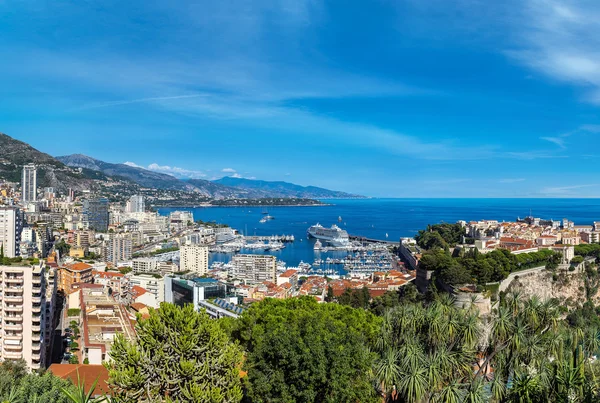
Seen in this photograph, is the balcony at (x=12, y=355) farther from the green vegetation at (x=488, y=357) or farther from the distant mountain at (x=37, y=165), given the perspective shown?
the distant mountain at (x=37, y=165)

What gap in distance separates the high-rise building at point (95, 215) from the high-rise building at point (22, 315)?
40.6 metres

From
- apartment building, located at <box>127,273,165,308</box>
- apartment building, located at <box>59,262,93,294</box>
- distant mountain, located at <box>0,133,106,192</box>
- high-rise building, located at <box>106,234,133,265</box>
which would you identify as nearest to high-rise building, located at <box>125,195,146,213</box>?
distant mountain, located at <box>0,133,106,192</box>

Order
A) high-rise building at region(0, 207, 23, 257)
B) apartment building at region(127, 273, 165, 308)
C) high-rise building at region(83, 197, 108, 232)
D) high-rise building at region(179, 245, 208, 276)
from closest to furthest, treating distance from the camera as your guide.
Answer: apartment building at region(127, 273, 165, 308), high-rise building at region(0, 207, 23, 257), high-rise building at region(179, 245, 208, 276), high-rise building at region(83, 197, 108, 232)

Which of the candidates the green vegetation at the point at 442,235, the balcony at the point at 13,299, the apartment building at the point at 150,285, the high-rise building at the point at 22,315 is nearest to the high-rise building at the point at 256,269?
the apartment building at the point at 150,285

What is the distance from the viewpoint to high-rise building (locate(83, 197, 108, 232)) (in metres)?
50.4

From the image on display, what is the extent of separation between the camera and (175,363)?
5762 millimetres

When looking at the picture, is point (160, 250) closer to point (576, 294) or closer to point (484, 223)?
point (484, 223)

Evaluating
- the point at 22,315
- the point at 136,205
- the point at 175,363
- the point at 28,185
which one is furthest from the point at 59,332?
the point at 136,205

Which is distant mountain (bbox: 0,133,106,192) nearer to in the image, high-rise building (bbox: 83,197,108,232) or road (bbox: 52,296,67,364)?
high-rise building (bbox: 83,197,108,232)

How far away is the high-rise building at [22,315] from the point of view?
11297mm

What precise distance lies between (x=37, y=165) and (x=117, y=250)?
45.3m

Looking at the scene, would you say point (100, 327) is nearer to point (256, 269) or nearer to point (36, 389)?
point (36, 389)

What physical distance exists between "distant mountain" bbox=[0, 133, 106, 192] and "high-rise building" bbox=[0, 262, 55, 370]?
59.8 m

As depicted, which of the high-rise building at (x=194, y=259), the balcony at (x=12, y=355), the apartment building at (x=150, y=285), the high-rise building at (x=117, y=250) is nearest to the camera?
the balcony at (x=12, y=355)
